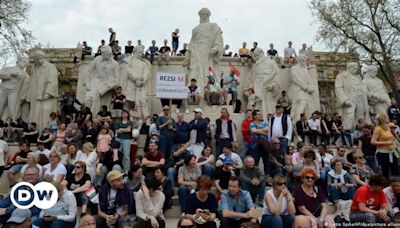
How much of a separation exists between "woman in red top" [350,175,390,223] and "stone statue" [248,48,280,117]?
27.6 feet

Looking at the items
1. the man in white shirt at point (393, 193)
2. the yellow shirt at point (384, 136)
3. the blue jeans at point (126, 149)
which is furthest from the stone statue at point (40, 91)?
the man in white shirt at point (393, 193)

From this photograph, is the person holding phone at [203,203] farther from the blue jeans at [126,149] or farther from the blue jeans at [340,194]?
the blue jeans at [126,149]

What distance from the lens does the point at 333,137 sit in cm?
1194

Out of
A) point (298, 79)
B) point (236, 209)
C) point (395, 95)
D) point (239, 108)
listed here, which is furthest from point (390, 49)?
point (236, 209)

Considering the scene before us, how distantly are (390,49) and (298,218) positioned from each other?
58.0ft

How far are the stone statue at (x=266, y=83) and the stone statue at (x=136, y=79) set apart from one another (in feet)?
12.5

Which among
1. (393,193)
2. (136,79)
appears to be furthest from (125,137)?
(393,193)

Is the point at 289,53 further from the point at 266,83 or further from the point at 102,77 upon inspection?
the point at 102,77

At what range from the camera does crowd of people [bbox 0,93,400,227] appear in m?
5.23

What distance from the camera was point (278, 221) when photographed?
5082 millimetres

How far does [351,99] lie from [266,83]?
9.45ft

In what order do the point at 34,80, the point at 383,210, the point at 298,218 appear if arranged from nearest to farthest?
the point at 298,218 < the point at 383,210 < the point at 34,80

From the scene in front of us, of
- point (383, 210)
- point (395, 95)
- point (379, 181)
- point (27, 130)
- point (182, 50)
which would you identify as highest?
point (182, 50)

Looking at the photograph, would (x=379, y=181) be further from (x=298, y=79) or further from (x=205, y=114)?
(x=298, y=79)
